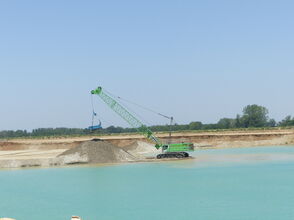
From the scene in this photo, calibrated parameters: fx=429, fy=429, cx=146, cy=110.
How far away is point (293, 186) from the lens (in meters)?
22.6

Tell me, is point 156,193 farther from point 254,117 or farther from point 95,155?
point 254,117

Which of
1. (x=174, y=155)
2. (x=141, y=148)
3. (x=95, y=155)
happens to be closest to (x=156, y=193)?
(x=95, y=155)

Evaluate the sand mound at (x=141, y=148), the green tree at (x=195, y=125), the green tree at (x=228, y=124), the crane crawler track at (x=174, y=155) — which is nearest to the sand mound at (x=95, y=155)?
the crane crawler track at (x=174, y=155)

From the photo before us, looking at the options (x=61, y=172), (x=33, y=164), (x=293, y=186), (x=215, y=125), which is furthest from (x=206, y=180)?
(x=215, y=125)

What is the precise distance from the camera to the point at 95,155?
133ft

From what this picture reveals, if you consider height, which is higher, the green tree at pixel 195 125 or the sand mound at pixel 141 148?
the green tree at pixel 195 125

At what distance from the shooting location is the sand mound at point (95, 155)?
40.3m

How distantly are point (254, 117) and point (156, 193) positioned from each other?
108809 mm

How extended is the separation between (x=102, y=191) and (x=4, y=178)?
11.6m

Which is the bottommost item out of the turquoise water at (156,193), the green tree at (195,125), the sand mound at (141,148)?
the turquoise water at (156,193)

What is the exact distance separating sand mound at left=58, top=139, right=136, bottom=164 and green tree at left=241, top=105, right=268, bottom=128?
294 feet

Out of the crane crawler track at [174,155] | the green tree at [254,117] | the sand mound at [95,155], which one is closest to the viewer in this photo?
the sand mound at [95,155]

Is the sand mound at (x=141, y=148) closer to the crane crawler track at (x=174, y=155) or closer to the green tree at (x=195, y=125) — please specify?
the crane crawler track at (x=174, y=155)

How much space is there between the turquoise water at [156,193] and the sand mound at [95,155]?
639 centimetres
